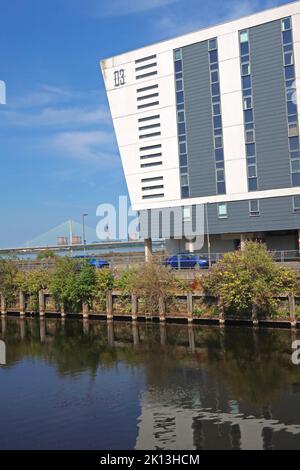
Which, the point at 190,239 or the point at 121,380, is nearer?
the point at 121,380

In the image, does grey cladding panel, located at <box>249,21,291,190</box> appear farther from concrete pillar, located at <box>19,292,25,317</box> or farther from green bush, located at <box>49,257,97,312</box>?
concrete pillar, located at <box>19,292,25,317</box>

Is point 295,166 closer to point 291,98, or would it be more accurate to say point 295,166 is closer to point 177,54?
point 291,98

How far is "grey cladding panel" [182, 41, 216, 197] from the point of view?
57.9m

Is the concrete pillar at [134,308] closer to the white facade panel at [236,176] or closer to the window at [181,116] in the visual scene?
the white facade panel at [236,176]

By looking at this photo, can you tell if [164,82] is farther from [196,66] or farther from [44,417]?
[44,417]

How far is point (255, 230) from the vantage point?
5559 cm

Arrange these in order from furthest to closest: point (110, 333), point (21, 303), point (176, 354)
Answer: point (21, 303)
point (110, 333)
point (176, 354)

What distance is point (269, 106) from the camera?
54.2 meters

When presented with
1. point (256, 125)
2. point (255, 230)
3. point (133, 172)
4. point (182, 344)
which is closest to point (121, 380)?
point (182, 344)

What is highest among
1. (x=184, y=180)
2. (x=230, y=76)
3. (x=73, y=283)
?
(x=230, y=76)

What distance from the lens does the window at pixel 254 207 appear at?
55.3 metres

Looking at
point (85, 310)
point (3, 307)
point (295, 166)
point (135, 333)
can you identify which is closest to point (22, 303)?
point (3, 307)

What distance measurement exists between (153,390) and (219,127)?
130 ft
